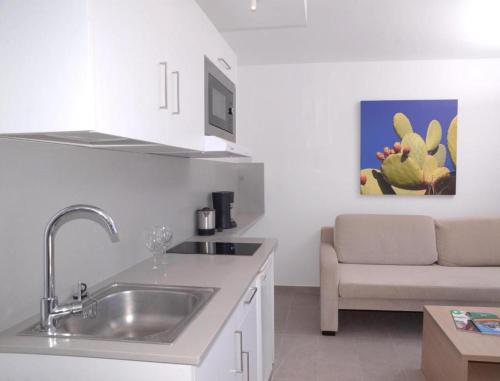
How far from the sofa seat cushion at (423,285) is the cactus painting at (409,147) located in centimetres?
101

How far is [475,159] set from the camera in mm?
3996

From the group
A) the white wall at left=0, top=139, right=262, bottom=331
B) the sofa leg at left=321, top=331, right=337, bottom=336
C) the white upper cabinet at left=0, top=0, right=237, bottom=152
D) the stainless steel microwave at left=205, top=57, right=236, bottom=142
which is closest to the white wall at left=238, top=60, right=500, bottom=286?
the sofa leg at left=321, top=331, right=337, bottom=336

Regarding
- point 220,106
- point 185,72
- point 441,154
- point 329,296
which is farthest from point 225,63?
point 441,154

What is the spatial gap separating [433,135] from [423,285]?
5.43ft

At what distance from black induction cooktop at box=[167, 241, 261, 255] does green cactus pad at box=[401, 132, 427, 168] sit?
2281 millimetres

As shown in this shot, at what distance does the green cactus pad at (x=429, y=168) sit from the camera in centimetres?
399

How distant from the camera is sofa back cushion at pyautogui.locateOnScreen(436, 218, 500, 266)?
354 centimetres

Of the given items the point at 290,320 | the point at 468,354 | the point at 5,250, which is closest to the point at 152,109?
the point at 5,250

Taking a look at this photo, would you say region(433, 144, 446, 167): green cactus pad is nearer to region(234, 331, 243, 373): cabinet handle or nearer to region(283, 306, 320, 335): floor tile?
region(283, 306, 320, 335): floor tile

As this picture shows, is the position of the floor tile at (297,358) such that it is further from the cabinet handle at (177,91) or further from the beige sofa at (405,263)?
the cabinet handle at (177,91)

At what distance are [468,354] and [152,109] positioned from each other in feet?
5.98

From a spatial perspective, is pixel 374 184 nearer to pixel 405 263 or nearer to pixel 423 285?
pixel 405 263

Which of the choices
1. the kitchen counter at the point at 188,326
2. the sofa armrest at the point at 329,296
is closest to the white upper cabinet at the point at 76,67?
the kitchen counter at the point at 188,326

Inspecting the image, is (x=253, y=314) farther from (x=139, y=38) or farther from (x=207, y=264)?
(x=139, y=38)
